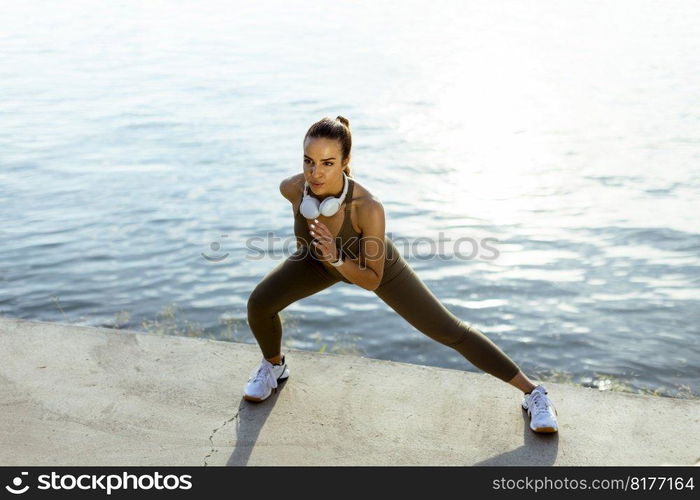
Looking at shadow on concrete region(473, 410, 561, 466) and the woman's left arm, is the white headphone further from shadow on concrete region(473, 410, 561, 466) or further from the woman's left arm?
shadow on concrete region(473, 410, 561, 466)

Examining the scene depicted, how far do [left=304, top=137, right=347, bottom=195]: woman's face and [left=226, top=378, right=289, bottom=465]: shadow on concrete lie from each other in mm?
1327

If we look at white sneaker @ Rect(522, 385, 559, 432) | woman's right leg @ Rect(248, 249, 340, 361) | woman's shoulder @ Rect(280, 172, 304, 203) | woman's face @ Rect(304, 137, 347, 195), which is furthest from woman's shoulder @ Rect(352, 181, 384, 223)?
white sneaker @ Rect(522, 385, 559, 432)

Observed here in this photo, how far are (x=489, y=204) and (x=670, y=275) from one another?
10.2ft

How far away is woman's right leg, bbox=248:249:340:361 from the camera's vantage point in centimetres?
477

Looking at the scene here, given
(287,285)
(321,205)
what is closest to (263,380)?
(287,285)

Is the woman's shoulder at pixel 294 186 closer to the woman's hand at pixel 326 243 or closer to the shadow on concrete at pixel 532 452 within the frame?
the woman's hand at pixel 326 243

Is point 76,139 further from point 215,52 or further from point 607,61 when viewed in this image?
point 607,61

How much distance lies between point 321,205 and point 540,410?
1635mm

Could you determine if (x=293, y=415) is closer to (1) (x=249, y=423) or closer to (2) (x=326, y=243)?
(1) (x=249, y=423)

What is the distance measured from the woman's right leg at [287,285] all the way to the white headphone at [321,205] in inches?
18.0

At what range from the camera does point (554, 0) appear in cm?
3544

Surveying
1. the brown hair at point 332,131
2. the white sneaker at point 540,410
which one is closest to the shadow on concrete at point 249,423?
the white sneaker at point 540,410

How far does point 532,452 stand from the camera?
4418 mm

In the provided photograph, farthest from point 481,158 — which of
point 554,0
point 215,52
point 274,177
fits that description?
point 554,0
